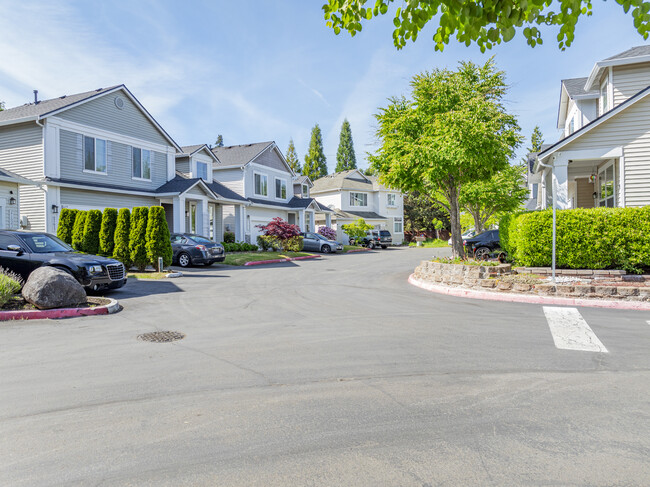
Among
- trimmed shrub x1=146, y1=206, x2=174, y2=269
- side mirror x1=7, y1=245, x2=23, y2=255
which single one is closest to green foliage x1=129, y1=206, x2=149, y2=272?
trimmed shrub x1=146, y1=206, x2=174, y2=269

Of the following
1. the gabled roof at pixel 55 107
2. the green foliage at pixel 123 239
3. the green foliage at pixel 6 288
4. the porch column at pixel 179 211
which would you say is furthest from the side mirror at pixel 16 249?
the porch column at pixel 179 211

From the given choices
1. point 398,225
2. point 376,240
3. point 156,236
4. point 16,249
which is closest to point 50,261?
point 16,249

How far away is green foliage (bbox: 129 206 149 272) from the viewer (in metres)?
15.7

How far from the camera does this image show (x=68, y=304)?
8.57m

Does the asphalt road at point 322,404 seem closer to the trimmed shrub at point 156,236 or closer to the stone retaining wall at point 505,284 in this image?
the stone retaining wall at point 505,284

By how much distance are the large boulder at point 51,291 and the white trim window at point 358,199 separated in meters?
40.2

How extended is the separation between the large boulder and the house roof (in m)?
22.6

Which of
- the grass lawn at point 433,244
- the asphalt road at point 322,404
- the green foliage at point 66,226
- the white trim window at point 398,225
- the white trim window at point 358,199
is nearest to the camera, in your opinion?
the asphalt road at point 322,404

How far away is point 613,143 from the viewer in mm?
13594

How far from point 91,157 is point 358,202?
104 ft

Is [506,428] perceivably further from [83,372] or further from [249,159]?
[249,159]

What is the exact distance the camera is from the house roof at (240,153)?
102 feet

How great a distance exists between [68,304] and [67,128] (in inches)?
558

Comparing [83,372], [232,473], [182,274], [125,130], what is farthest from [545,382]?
[125,130]
